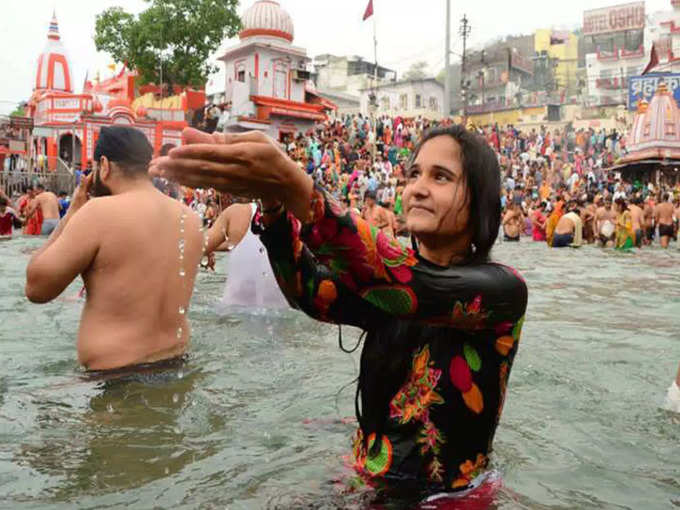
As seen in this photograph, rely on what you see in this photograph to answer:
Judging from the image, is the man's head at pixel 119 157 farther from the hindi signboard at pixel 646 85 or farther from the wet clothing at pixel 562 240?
the hindi signboard at pixel 646 85

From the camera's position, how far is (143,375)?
3.25 meters

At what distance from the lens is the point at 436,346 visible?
1.84m

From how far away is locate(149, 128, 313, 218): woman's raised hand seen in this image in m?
1.19

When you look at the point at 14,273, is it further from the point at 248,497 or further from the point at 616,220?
the point at 616,220

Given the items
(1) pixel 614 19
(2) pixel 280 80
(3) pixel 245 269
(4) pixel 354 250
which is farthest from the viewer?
(1) pixel 614 19

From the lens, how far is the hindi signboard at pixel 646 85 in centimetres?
3183

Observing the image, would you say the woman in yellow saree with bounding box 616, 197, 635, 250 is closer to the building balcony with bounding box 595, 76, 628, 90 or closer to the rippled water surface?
the rippled water surface

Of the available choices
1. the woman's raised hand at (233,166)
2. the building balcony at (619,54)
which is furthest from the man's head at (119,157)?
the building balcony at (619,54)

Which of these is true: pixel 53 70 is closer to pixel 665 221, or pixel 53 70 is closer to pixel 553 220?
pixel 553 220

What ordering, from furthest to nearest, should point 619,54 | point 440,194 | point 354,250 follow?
point 619,54, point 440,194, point 354,250

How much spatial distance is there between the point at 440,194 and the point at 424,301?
1.27ft

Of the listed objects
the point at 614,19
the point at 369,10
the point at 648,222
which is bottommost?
the point at 648,222

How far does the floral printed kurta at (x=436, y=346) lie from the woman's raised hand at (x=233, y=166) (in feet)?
0.83

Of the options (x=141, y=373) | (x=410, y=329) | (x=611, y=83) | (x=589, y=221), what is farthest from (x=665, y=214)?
(x=611, y=83)
